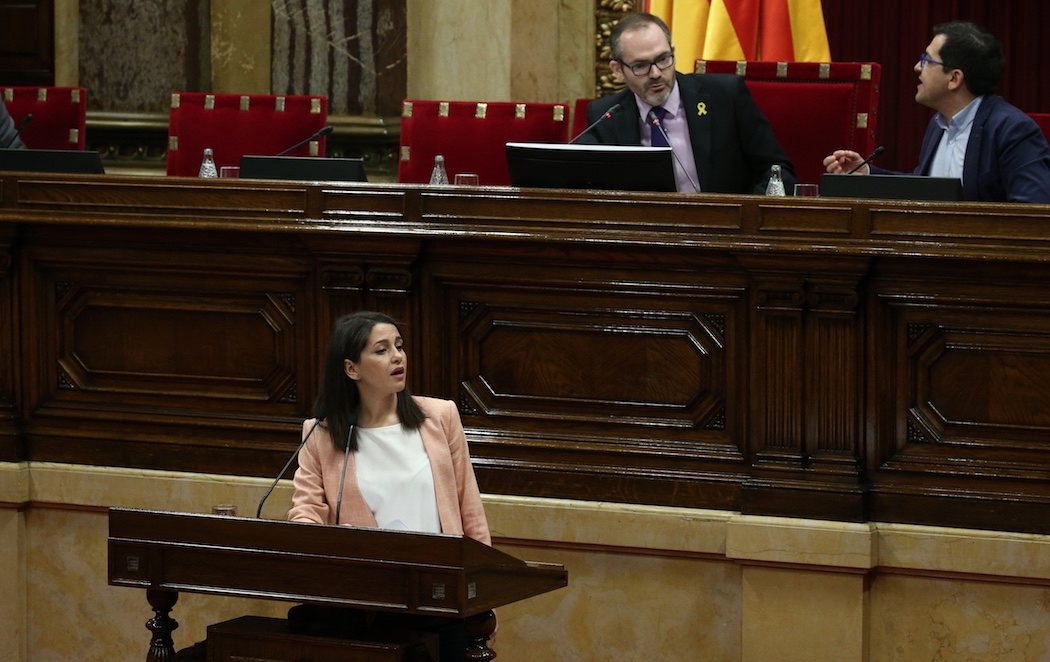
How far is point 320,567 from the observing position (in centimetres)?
300

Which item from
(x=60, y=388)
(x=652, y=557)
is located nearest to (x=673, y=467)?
(x=652, y=557)

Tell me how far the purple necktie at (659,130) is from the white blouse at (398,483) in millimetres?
1638

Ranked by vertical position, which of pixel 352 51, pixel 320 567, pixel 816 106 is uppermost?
pixel 352 51

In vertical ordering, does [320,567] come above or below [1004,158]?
below

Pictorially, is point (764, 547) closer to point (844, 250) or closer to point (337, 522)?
point (844, 250)

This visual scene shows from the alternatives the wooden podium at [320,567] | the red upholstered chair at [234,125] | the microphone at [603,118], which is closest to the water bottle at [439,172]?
the microphone at [603,118]

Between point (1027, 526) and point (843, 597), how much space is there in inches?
17.0

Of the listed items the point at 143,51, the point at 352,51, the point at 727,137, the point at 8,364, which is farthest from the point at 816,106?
the point at 143,51

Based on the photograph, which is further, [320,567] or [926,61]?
[926,61]

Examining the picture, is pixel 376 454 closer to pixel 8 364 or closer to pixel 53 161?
pixel 8 364

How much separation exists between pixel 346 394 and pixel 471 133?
5.63 feet

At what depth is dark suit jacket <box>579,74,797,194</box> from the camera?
4.66m

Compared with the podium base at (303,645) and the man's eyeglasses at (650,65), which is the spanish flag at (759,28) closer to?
the man's eyeglasses at (650,65)

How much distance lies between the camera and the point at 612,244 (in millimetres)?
3910
